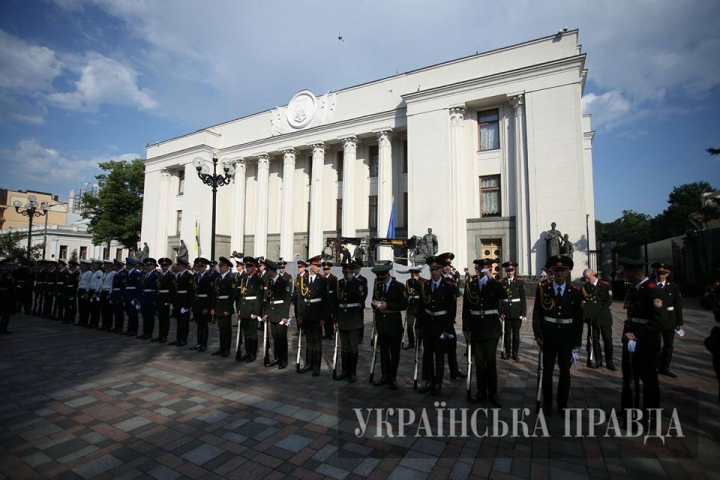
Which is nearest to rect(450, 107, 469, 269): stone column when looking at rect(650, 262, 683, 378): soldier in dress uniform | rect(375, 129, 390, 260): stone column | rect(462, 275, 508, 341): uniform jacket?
rect(375, 129, 390, 260): stone column

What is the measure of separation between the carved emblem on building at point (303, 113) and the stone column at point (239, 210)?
4.60 m

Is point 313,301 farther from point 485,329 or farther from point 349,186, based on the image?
point 349,186

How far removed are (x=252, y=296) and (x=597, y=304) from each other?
7.03 metres

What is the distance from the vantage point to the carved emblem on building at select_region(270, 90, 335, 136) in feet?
93.7

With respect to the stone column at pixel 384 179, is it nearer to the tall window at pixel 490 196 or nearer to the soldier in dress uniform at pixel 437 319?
the tall window at pixel 490 196

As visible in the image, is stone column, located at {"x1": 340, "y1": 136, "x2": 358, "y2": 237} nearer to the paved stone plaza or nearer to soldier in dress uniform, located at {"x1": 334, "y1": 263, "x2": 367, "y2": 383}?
the paved stone plaza

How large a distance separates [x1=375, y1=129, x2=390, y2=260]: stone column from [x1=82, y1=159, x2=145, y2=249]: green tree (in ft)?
101

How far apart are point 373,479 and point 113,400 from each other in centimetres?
428

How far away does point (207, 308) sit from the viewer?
8438 millimetres

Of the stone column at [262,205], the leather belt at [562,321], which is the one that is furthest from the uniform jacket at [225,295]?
the stone column at [262,205]

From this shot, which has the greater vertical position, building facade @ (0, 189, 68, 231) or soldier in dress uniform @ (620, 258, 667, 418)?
building facade @ (0, 189, 68, 231)

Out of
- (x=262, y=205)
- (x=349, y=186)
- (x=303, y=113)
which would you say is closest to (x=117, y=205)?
(x=262, y=205)

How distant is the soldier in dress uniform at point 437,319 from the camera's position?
5.45 meters

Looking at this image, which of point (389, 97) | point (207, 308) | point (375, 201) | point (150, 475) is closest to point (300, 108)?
point (389, 97)
